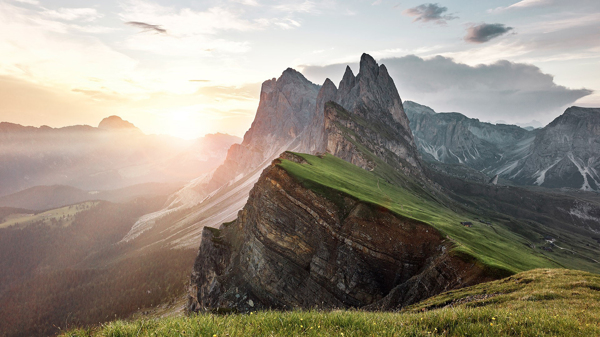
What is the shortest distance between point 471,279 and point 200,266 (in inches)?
2170

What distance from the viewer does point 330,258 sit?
37.2 metres

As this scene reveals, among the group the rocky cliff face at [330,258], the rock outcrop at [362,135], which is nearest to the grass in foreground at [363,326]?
the rocky cliff face at [330,258]

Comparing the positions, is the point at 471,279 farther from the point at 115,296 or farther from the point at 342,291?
the point at 115,296

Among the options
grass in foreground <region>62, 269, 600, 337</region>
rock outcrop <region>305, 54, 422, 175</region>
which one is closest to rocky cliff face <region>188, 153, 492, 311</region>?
grass in foreground <region>62, 269, 600, 337</region>

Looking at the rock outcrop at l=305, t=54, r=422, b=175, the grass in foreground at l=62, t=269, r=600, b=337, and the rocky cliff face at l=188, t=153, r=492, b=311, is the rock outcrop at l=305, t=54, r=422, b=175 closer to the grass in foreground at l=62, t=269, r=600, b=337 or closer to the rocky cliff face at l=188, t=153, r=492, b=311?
the rocky cliff face at l=188, t=153, r=492, b=311

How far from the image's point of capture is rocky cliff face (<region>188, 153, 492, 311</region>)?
31172 millimetres

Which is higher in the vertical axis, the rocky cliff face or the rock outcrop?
the rock outcrop

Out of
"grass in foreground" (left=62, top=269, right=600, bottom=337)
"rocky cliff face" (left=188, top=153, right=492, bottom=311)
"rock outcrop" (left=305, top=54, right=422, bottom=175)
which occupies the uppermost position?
"rock outcrop" (left=305, top=54, right=422, bottom=175)

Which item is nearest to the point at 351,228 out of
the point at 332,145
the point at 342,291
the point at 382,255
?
the point at 382,255

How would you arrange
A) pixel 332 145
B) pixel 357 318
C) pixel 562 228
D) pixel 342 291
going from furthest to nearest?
pixel 562 228 → pixel 332 145 → pixel 342 291 → pixel 357 318

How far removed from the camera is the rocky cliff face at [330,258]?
31.2m

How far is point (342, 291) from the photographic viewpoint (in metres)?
35.1

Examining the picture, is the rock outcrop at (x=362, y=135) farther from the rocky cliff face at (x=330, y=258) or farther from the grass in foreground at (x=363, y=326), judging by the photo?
the grass in foreground at (x=363, y=326)

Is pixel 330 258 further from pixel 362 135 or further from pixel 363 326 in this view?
pixel 362 135
